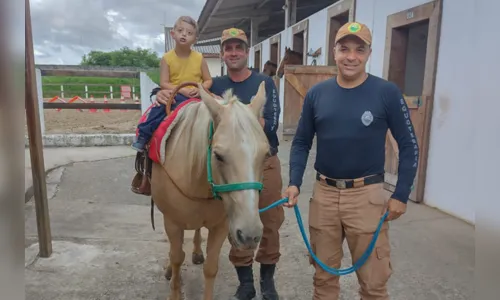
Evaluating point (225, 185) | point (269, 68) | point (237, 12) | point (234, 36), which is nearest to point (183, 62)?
point (234, 36)

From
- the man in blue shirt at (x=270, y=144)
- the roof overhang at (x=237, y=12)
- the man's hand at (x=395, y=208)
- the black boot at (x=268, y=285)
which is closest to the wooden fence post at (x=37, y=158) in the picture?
the man in blue shirt at (x=270, y=144)

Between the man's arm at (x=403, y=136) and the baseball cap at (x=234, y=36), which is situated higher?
the baseball cap at (x=234, y=36)

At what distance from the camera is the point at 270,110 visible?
246cm

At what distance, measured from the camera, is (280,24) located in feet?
52.6

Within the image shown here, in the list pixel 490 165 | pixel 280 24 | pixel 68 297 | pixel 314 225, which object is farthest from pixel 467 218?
pixel 280 24

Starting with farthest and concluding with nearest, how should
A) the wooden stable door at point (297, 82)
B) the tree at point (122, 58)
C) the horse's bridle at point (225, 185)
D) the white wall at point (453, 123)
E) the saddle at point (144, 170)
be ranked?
the tree at point (122, 58)
the wooden stable door at point (297, 82)
the white wall at point (453, 123)
the saddle at point (144, 170)
the horse's bridle at point (225, 185)

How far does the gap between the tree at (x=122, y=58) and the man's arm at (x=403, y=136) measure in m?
49.6

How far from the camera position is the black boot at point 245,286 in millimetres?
2602

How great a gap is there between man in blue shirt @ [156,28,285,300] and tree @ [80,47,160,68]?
4874cm

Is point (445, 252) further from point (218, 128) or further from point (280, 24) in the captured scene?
point (280, 24)

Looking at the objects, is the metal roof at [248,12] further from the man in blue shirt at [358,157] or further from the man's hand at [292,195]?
the man's hand at [292,195]

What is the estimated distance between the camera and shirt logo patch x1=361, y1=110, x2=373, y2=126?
1872 millimetres

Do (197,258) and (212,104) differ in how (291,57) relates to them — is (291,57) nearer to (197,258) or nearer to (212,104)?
(197,258)

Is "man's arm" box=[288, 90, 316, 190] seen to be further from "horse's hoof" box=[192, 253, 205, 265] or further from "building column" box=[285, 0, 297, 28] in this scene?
"building column" box=[285, 0, 297, 28]
